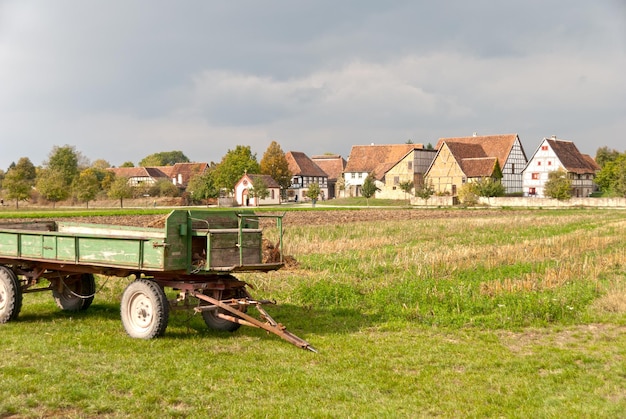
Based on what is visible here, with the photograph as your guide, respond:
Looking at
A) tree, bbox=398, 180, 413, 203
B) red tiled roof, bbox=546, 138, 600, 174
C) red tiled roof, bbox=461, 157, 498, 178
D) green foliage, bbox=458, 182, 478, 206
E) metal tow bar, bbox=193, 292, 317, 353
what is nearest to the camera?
metal tow bar, bbox=193, 292, 317, 353

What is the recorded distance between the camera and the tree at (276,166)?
99.4 meters

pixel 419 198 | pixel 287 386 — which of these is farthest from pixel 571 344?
pixel 419 198

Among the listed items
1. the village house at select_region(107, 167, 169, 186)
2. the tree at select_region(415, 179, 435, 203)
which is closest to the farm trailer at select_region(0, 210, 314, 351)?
the tree at select_region(415, 179, 435, 203)

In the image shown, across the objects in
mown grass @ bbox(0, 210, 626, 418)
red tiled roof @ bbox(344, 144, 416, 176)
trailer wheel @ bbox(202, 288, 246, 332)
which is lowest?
mown grass @ bbox(0, 210, 626, 418)

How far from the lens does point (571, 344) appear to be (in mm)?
9391

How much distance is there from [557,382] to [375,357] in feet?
7.62

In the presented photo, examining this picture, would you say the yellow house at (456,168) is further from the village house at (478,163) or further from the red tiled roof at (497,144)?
the red tiled roof at (497,144)

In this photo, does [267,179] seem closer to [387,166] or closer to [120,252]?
[387,166]

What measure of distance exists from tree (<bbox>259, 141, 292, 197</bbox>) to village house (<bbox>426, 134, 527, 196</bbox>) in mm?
23274

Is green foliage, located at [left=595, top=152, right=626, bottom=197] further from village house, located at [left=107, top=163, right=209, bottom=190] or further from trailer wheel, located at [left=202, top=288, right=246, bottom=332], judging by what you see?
trailer wheel, located at [left=202, top=288, right=246, bottom=332]

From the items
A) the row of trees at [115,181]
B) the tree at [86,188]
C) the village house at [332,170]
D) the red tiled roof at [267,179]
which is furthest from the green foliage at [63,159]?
the village house at [332,170]

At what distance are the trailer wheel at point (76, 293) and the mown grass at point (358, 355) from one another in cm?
32

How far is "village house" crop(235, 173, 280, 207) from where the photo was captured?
87688 millimetres

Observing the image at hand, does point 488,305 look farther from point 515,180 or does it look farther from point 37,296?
point 515,180
